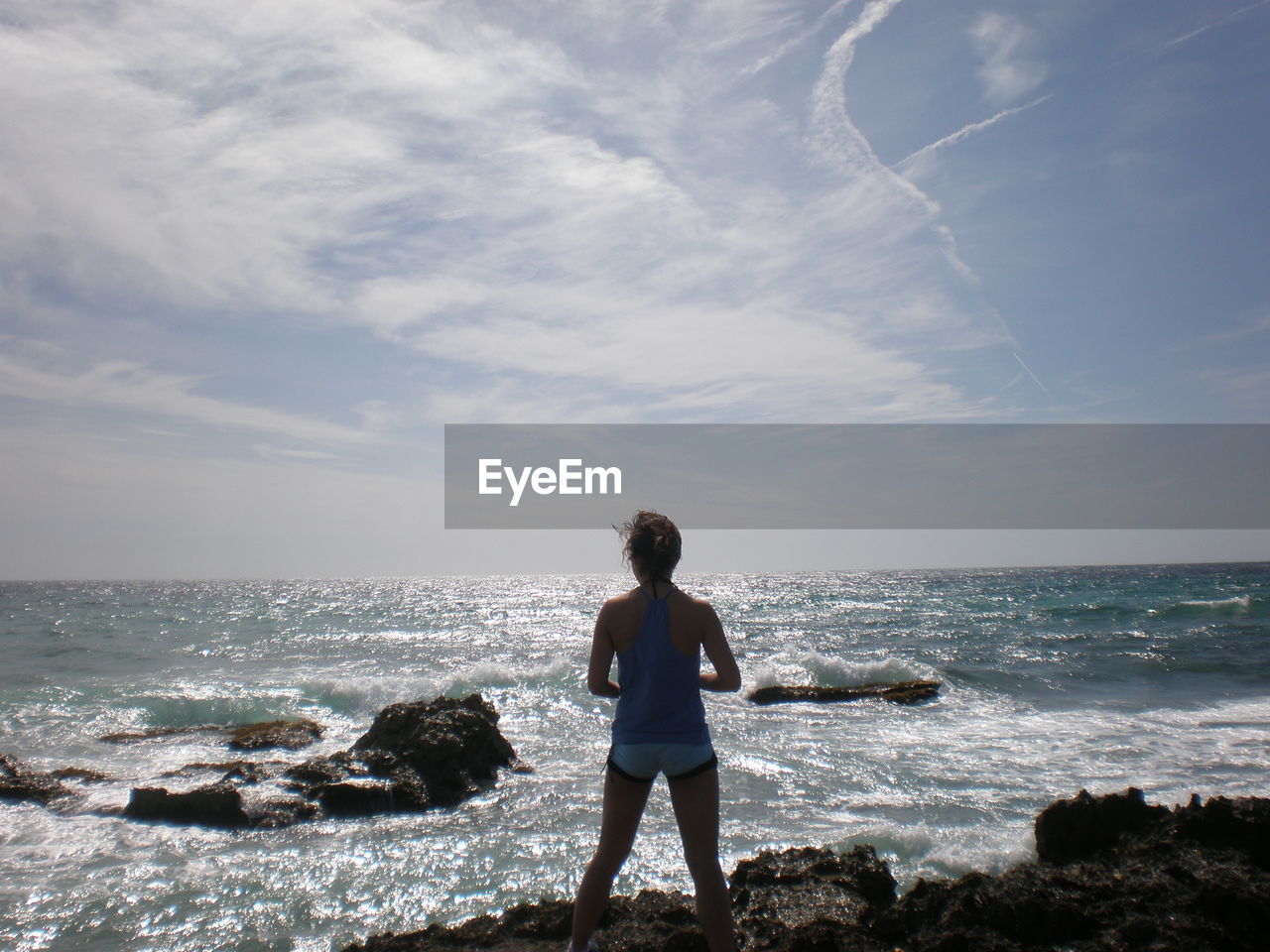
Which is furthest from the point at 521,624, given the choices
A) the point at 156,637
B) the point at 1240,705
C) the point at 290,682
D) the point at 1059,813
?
the point at 1059,813

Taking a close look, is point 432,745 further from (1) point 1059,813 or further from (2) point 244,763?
(1) point 1059,813

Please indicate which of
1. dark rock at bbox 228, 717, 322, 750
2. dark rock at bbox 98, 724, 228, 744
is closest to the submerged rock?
dark rock at bbox 228, 717, 322, 750

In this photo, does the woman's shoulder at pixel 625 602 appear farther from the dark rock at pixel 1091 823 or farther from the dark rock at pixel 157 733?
the dark rock at pixel 157 733

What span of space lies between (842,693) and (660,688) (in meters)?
14.8

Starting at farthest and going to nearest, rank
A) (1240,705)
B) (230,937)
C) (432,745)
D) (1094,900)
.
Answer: (1240,705)
(432,745)
(230,937)
(1094,900)

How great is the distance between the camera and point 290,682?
20766mm

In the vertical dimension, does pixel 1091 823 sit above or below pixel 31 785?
above

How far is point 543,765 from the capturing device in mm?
11031

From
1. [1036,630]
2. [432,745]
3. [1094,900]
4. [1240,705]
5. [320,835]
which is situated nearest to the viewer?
[1094,900]

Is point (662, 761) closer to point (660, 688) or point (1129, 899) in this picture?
point (660, 688)

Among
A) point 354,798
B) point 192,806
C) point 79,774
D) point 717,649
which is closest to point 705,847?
point 717,649

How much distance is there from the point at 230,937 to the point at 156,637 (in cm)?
3316

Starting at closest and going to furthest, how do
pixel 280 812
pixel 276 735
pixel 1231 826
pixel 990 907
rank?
pixel 990 907, pixel 1231 826, pixel 280 812, pixel 276 735

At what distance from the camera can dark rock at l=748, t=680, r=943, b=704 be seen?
1677cm
